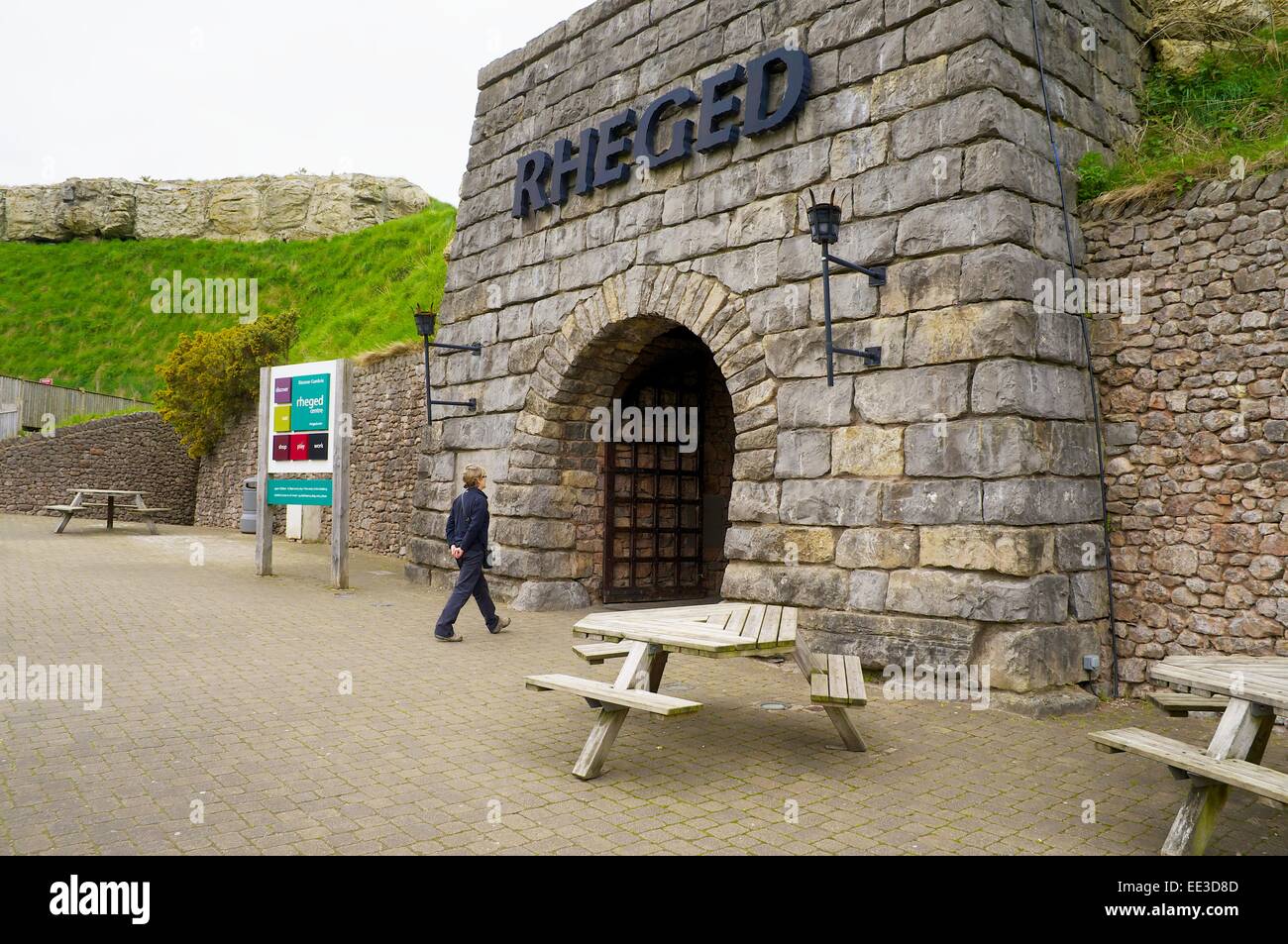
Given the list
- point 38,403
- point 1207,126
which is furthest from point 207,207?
point 1207,126

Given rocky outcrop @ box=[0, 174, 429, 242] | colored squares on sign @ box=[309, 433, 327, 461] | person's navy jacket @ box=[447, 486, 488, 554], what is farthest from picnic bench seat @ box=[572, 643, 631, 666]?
rocky outcrop @ box=[0, 174, 429, 242]

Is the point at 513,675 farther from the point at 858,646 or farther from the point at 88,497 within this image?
the point at 88,497

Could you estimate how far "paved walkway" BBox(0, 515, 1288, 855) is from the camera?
3346mm

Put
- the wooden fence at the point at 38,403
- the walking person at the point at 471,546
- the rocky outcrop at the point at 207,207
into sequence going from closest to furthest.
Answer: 1. the walking person at the point at 471,546
2. the wooden fence at the point at 38,403
3. the rocky outcrop at the point at 207,207

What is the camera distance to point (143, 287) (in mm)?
35625

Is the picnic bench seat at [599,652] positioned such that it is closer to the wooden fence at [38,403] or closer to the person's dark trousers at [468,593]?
the person's dark trousers at [468,593]

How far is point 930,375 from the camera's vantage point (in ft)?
19.4

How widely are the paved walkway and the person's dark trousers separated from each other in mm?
249

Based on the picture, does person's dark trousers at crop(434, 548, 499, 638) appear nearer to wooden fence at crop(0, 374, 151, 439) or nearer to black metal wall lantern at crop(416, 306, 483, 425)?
black metal wall lantern at crop(416, 306, 483, 425)

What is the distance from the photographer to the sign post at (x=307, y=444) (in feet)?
33.4

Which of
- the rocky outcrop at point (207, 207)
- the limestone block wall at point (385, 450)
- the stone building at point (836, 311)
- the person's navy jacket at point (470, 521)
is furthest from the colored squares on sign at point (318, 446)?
the rocky outcrop at point (207, 207)

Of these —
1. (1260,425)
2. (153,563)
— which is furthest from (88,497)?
(1260,425)

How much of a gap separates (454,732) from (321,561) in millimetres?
9509

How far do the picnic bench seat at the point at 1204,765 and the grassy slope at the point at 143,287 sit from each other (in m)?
22.3
